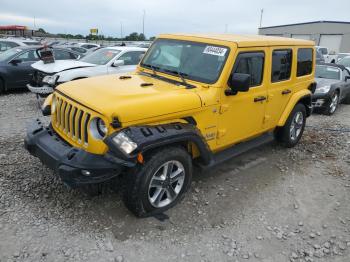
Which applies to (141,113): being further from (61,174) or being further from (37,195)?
(37,195)

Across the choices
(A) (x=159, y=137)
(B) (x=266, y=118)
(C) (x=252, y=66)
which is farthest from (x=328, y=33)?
(A) (x=159, y=137)

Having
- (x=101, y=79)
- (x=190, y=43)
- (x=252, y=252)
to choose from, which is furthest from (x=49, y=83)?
(x=252, y=252)

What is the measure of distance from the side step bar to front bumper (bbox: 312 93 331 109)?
4.17m

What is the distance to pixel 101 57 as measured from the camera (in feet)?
30.0

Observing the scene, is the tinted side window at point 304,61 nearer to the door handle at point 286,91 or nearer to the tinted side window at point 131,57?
the door handle at point 286,91

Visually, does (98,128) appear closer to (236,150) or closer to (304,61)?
(236,150)

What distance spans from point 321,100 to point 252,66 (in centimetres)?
538

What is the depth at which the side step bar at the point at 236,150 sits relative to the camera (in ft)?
13.8

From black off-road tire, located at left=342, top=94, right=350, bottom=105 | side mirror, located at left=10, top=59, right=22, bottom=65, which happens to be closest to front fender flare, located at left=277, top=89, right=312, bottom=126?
black off-road tire, located at left=342, top=94, right=350, bottom=105

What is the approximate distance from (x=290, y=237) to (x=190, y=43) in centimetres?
271

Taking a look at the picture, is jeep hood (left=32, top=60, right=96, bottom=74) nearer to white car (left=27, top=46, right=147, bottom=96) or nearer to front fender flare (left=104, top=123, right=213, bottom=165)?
white car (left=27, top=46, right=147, bottom=96)

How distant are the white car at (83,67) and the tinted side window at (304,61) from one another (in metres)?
4.29

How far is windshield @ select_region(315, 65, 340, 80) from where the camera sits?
1005 cm

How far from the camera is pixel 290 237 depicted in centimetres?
359
